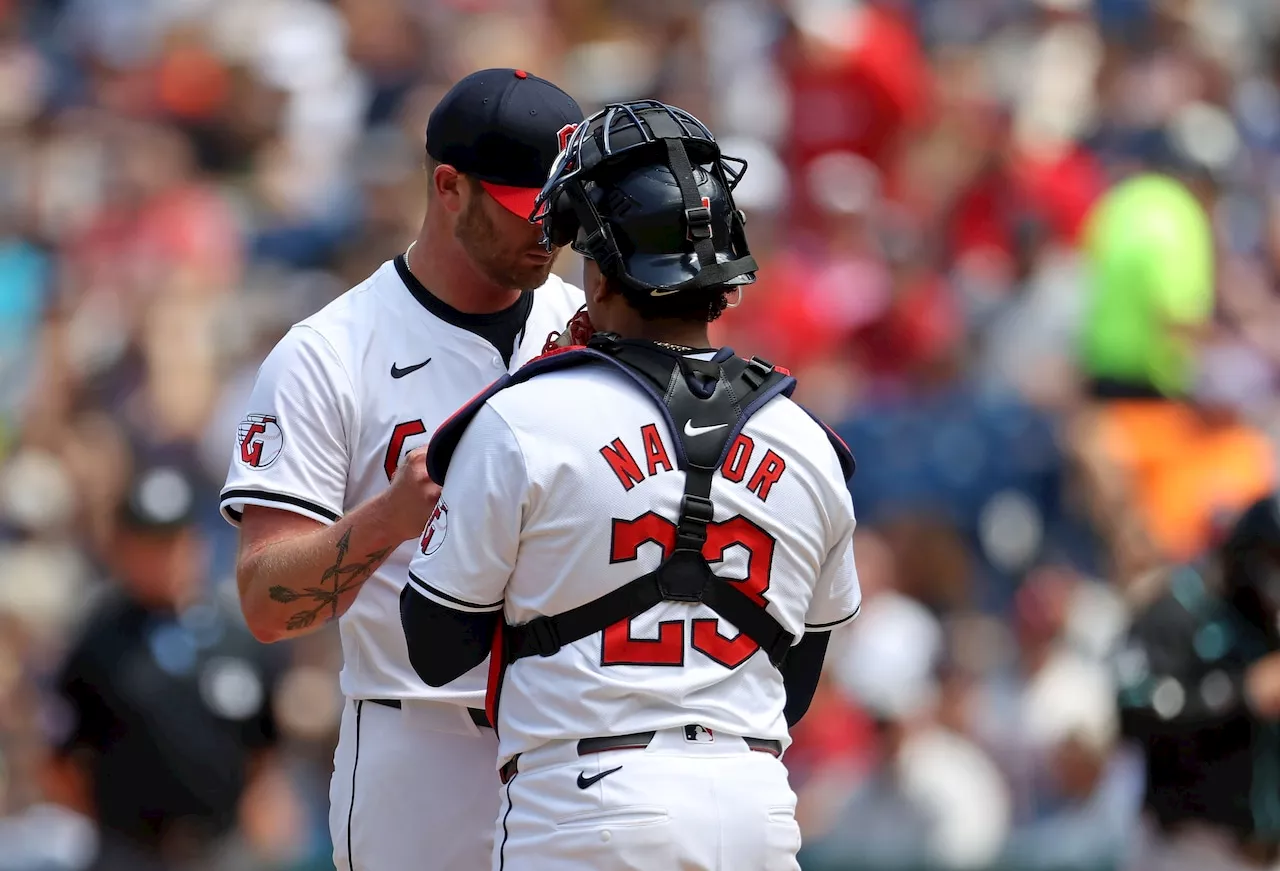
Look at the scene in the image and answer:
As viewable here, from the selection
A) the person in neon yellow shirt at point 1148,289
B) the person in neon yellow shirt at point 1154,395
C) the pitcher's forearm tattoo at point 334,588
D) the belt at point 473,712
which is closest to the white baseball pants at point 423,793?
the belt at point 473,712

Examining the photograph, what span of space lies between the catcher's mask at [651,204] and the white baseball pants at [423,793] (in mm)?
1139

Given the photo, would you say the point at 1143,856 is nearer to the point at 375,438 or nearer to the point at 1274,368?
the point at 1274,368

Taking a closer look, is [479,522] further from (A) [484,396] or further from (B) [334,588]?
(B) [334,588]

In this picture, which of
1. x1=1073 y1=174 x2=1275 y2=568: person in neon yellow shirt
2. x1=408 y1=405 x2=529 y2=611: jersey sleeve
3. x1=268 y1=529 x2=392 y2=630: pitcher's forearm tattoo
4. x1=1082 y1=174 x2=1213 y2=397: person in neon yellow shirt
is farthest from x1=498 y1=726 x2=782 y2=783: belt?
x1=1082 y1=174 x2=1213 y2=397: person in neon yellow shirt

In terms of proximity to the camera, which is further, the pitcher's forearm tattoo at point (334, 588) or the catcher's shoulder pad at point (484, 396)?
the pitcher's forearm tattoo at point (334, 588)

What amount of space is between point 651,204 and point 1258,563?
3.68 metres

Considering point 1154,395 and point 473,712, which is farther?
point 1154,395

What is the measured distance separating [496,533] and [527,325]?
111cm

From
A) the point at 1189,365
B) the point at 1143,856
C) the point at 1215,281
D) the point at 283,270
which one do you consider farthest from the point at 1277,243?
the point at 283,270

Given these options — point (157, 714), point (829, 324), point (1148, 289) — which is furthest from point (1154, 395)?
point (157, 714)

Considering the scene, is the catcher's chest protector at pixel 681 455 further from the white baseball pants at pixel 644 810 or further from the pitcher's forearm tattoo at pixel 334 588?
the pitcher's forearm tattoo at pixel 334 588

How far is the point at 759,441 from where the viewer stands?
3170mm

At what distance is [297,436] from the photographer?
12.4 ft

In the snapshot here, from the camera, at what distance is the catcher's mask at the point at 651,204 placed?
3154 millimetres
